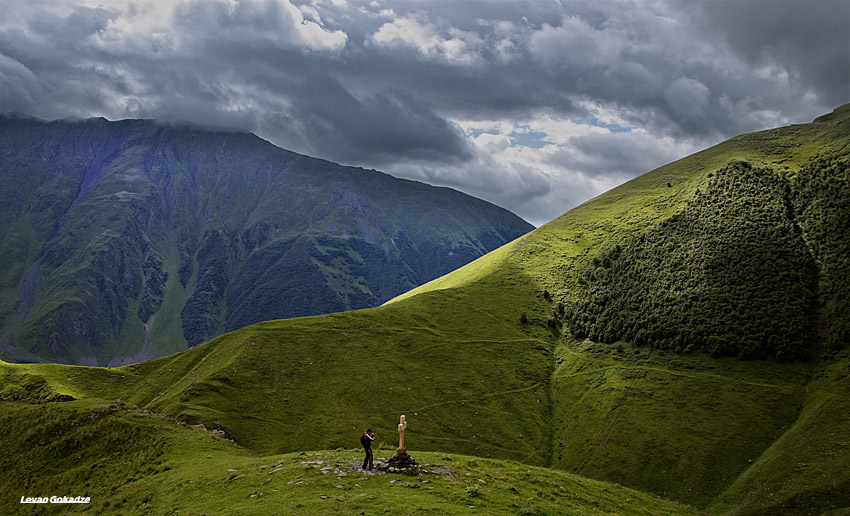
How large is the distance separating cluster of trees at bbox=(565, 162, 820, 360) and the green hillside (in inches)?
16.4

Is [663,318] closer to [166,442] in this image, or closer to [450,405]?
[450,405]

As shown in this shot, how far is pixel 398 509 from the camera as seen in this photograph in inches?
974

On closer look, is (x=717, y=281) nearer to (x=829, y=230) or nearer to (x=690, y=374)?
(x=829, y=230)

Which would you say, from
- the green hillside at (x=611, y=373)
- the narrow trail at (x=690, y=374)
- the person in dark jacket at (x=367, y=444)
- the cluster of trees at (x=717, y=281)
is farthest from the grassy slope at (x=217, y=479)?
the cluster of trees at (x=717, y=281)

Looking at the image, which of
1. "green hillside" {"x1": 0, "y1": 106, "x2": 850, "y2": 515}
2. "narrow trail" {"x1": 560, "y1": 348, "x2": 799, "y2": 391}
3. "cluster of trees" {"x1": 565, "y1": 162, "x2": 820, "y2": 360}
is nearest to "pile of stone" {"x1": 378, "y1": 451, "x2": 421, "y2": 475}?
"green hillside" {"x1": 0, "y1": 106, "x2": 850, "y2": 515}

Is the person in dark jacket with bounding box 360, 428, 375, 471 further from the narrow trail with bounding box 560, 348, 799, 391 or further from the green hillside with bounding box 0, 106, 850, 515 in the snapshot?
the narrow trail with bounding box 560, 348, 799, 391

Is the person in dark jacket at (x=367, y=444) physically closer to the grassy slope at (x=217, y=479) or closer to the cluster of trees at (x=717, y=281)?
the grassy slope at (x=217, y=479)

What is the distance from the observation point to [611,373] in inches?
3531

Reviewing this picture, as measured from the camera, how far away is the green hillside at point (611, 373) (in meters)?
60.8

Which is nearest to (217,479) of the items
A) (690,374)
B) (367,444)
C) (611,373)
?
(367,444)

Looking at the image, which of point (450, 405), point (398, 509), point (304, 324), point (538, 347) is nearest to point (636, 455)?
point (450, 405)

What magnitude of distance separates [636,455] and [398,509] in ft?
188

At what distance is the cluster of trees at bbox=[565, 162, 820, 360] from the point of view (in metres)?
86.1

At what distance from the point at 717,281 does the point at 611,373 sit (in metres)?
30.6
